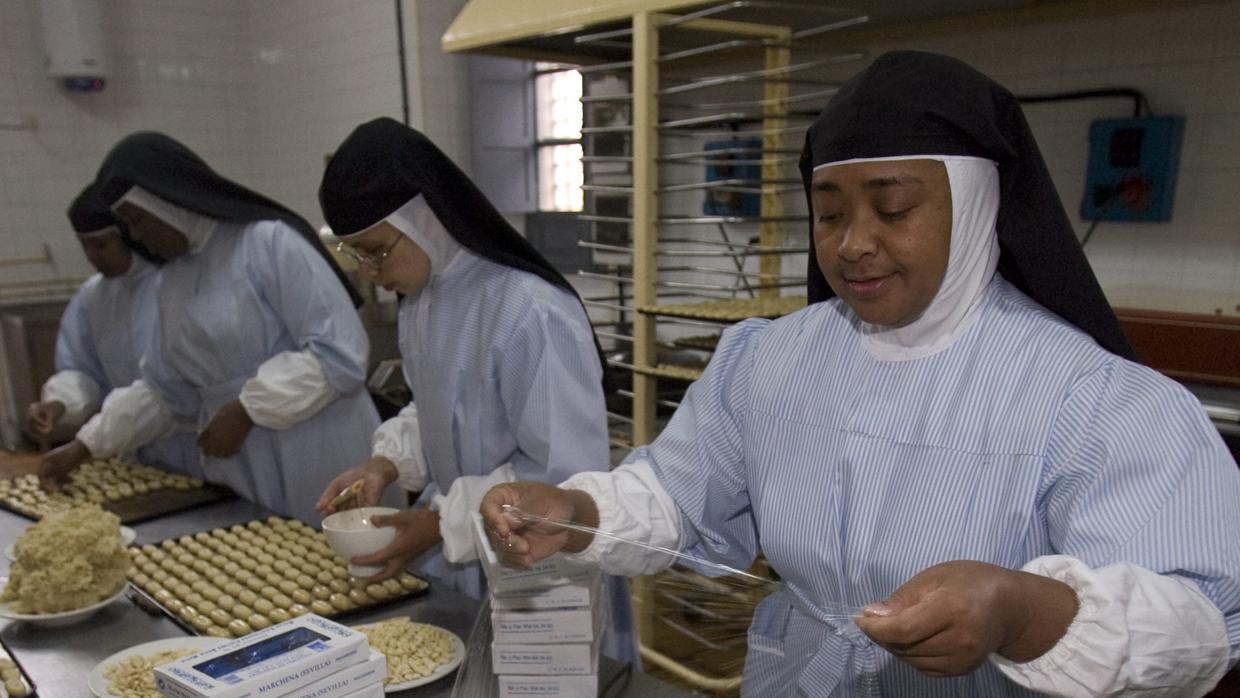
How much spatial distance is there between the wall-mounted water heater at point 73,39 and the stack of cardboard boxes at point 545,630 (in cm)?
565

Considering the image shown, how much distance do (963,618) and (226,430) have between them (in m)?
2.07

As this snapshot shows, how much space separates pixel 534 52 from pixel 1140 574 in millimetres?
2592

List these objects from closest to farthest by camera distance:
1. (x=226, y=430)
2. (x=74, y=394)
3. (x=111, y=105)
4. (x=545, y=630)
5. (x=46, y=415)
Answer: (x=545, y=630), (x=226, y=430), (x=46, y=415), (x=74, y=394), (x=111, y=105)

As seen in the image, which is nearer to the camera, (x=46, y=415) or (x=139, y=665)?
(x=139, y=665)

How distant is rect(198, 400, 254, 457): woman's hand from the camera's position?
7.57 feet

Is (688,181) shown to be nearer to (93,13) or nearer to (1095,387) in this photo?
(1095,387)

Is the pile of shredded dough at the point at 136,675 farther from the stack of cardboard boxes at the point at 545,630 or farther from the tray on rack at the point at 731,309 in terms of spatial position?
the tray on rack at the point at 731,309

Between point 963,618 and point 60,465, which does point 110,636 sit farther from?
point 963,618

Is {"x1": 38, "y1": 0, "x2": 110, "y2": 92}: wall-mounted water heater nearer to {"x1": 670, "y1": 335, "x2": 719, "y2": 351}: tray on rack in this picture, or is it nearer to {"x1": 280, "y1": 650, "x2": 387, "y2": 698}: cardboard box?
{"x1": 670, "y1": 335, "x2": 719, "y2": 351}: tray on rack

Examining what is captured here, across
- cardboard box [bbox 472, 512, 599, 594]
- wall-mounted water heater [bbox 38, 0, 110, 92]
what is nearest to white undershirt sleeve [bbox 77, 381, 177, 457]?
cardboard box [bbox 472, 512, 599, 594]

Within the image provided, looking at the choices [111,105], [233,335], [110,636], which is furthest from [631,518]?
[111,105]

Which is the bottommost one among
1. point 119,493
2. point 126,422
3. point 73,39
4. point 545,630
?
point 119,493

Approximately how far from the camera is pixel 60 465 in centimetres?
234

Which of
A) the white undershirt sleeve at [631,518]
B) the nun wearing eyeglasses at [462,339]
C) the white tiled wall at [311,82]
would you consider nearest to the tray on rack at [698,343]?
the nun wearing eyeglasses at [462,339]
